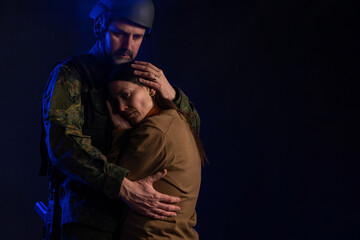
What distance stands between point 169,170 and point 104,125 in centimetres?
32

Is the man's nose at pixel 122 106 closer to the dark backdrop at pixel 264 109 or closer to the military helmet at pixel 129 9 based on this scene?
the military helmet at pixel 129 9

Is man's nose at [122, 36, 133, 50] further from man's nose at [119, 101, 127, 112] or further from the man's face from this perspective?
man's nose at [119, 101, 127, 112]

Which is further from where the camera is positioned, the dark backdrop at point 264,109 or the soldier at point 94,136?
the dark backdrop at point 264,109

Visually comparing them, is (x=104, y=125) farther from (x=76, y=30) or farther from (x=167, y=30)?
(x=167, y=30)

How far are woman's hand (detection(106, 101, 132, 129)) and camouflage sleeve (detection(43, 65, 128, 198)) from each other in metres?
0.11

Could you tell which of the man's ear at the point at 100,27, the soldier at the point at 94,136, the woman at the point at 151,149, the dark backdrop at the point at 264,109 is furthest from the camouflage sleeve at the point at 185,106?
the dark backdrop at the point at 264,109

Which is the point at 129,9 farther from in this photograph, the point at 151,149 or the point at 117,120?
the point at 151,149

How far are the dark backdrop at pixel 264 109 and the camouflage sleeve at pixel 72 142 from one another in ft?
4.56

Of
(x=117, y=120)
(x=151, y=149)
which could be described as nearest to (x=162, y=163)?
(x=151, y=149)

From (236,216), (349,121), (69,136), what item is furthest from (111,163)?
(349,121)

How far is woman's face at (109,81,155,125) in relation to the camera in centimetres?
141

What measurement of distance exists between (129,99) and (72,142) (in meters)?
0.26

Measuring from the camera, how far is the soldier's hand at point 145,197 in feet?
4.33

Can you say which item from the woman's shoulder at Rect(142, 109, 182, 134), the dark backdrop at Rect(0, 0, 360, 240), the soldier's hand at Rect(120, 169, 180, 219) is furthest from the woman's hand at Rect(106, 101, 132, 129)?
the dark backdrop at Rect(0, 0, 360, 240)
